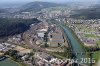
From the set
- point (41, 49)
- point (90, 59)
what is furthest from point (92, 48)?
point (41, 49)

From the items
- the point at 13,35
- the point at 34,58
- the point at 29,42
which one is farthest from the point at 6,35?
the point at 34,58

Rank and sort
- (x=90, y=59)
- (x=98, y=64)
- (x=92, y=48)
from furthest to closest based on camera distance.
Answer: (x=92, y=48)
(x=90, y=59)
(x=98, y=64)

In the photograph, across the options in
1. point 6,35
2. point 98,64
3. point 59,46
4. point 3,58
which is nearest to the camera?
point 98,64

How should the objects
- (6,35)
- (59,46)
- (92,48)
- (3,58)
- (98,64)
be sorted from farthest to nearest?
(6,35) → (59,46) → (92,48) → (3,58) → (98,64)

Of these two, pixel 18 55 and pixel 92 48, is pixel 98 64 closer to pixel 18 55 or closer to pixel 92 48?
pixel 92 48

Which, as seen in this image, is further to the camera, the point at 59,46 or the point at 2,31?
the point at 2,31

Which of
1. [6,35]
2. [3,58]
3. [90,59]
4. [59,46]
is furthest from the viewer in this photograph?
[6,35]

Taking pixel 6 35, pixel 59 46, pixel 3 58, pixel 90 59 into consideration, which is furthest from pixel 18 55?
pixel 6 35

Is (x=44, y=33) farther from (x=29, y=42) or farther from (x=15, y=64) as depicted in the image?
(x=15, y=64)
